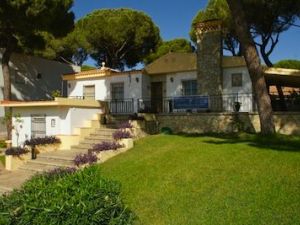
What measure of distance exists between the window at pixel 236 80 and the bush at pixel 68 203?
49.1 ft

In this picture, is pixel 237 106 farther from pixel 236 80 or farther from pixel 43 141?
pixel 43 141

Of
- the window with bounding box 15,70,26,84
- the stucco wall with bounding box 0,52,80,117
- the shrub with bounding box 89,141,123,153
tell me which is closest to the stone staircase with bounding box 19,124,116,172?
the shrub with bounding box 89,141,123,153

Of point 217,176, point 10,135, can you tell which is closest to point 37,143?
point 10,135

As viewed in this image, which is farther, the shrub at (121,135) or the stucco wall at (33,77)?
the stucco wall at (33,77)

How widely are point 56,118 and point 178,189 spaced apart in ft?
37.0

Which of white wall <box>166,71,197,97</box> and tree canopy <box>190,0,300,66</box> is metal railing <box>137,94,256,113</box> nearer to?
white wall <box>166,71,197,97</box>

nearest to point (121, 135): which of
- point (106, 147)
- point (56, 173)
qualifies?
point (106, 147)

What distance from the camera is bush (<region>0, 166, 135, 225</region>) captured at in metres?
7.27

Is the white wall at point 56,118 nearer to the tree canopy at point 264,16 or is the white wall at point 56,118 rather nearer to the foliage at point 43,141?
the foliage at point 43,141

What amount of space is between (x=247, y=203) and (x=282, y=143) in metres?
6.28

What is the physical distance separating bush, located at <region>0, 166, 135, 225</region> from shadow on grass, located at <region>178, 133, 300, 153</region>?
24.0 feet

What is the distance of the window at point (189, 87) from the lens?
2344 cm

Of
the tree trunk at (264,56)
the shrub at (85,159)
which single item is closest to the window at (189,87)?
the tree trunk at (264,56)

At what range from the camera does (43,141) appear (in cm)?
1895
